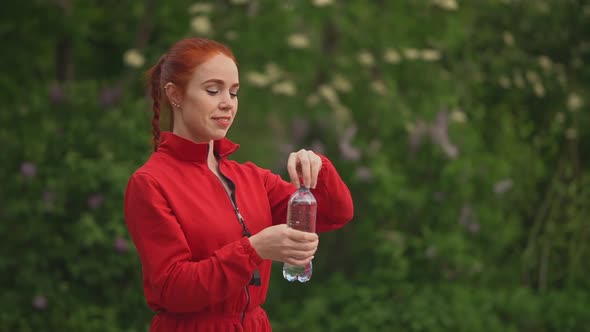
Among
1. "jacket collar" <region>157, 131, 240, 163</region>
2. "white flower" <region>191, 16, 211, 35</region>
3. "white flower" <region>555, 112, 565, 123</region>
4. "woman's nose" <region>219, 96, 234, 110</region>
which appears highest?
"white flower" <region>191, 16, 211, 35</region>

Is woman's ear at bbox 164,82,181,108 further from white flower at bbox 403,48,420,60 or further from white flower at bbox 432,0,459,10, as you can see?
white flower at bbox 432,0,459,10

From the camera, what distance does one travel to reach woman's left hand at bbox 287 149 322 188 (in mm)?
1998

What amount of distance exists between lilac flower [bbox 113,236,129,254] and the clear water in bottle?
304cm

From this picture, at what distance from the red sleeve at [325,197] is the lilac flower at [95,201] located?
2928 millimetres

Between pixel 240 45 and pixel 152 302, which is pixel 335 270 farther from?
pixel 152 302

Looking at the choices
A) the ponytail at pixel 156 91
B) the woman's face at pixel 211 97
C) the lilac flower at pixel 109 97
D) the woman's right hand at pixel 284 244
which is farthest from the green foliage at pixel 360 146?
the woman's right hand at pixel 284 244

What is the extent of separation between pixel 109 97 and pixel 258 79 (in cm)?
104

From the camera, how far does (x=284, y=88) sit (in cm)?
545

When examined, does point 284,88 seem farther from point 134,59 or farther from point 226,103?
point 226,103

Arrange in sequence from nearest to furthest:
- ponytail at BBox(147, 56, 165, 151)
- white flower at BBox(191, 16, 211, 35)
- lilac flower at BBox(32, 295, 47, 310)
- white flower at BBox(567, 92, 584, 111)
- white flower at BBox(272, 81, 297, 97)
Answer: ponytail at BBox(147, 56, 165, 151)
lilac flower at BBox(32, 295, 47, 310)
white flower at BBox(191, 16, 211, 35)
white flower at BBox(272, 81, 297, 97)
white flower at BBox(567, 92, 584, 111)

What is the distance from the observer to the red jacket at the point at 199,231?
1880mm

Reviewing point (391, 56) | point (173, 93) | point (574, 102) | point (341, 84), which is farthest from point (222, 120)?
point (574, 102)

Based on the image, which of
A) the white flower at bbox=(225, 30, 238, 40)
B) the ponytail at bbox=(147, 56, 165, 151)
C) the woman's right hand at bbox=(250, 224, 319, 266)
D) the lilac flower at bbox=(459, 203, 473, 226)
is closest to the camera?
the woman's right hand at bbox=(250, 224, 319, 266)

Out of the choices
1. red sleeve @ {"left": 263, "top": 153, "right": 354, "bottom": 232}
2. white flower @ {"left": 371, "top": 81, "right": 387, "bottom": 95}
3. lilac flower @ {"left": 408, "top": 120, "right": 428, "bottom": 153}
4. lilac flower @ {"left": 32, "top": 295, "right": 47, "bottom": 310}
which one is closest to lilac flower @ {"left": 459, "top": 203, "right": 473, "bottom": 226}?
lilac flower @ {"left": 408, "top": 120, "right": 428, "bottom": 153}
